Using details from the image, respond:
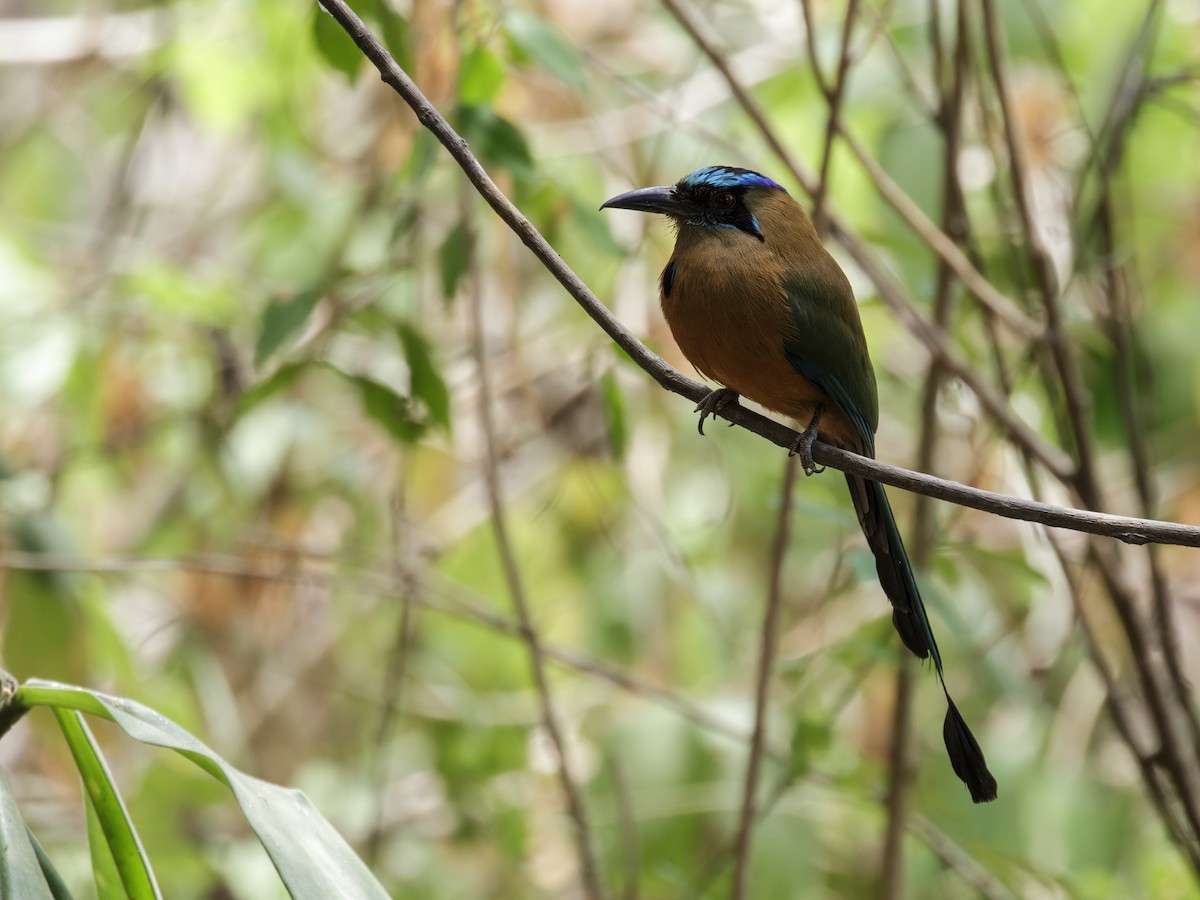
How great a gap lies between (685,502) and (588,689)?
623mm

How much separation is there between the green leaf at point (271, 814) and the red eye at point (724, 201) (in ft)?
4.16

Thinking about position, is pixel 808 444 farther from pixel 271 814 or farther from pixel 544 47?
pixel 271 814

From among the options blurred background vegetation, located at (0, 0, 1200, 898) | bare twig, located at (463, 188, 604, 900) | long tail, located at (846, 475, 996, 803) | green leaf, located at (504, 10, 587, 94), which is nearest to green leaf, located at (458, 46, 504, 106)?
green leaf, located at (504, 10, 587, 94)

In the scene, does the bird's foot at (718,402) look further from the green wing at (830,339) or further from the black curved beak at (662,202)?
the black curved beak at (662,202)

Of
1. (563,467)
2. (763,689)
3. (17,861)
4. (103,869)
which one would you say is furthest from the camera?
(563,467)

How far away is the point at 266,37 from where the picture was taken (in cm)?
338

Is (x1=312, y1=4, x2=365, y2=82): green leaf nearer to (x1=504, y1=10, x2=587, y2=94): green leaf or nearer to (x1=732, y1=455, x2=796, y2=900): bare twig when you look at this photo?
(x1=504, y1=10, x2=587, y2=94): green leaf

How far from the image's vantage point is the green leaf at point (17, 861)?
110cm

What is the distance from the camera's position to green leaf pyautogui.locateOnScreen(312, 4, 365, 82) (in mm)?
1774

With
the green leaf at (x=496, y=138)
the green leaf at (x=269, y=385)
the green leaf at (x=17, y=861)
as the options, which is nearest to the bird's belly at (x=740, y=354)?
the green leaf at (x=496, y=138)

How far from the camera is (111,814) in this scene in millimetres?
1200

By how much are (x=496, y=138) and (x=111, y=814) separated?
3.56ft

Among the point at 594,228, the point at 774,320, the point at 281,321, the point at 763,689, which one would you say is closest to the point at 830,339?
the point at 774,320

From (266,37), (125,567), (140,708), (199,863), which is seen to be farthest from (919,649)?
(266,37)
